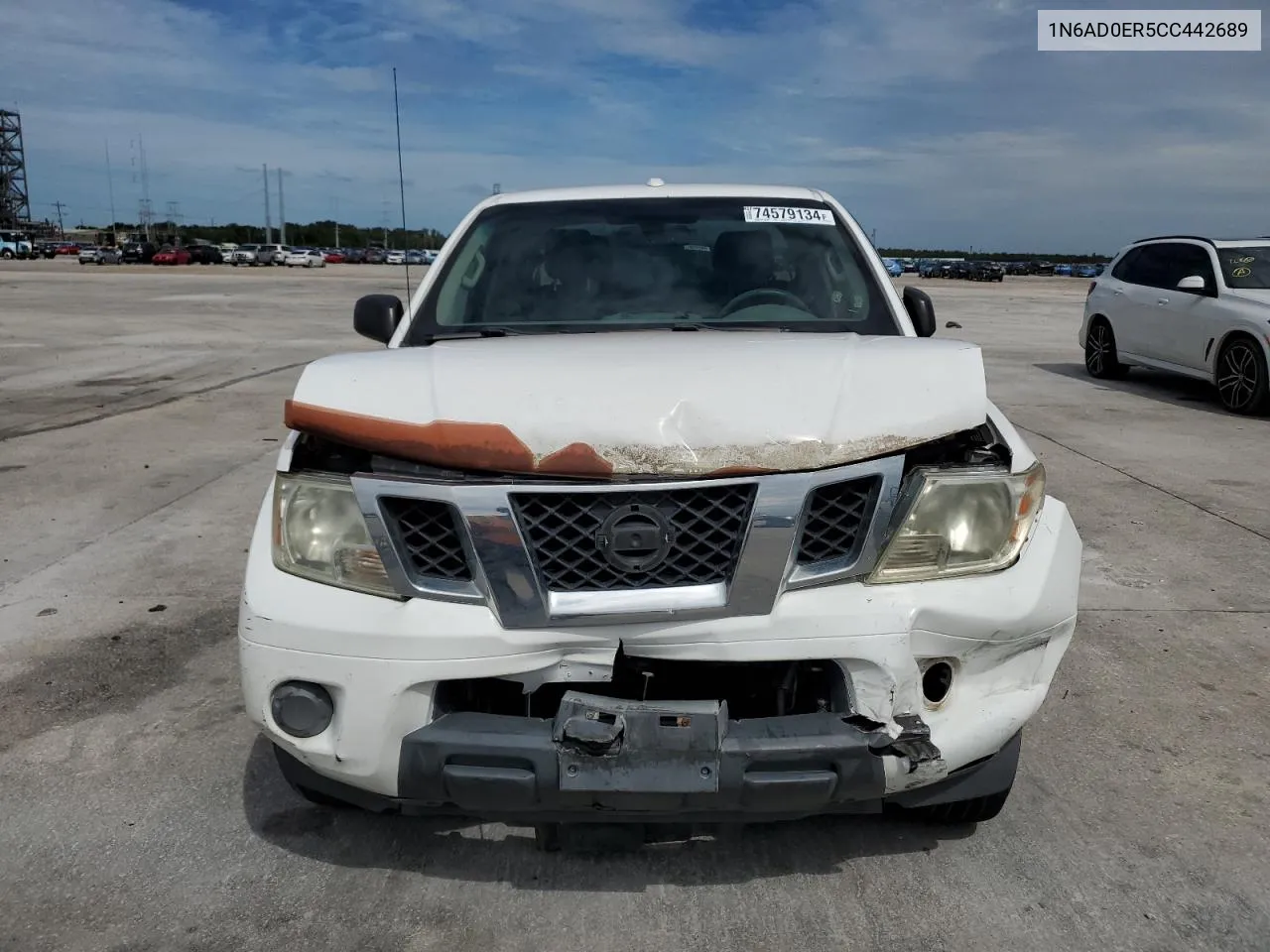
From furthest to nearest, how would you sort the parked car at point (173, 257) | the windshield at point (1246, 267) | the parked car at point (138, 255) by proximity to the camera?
the parked car at point (138, 255)
the parked car at point (173, 257)
the windshield at point (1246, 267)

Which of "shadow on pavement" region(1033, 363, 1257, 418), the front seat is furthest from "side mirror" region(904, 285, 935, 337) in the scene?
"shadow on pavement" region(1033, 363, 1257, 418)

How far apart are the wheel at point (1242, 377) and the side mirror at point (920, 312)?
7.38m

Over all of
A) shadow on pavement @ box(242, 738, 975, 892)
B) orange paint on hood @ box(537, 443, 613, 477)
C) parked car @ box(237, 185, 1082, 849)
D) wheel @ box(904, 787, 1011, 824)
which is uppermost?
orange paint on hood @ box(537, 443, 613, 477)

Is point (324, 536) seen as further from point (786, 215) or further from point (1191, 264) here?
point (1191, 264)

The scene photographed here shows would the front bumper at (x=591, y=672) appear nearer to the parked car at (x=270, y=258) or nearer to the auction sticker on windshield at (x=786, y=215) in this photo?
the auction sticker on windshield at (x=786, y=215)

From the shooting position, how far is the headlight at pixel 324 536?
7.57ft

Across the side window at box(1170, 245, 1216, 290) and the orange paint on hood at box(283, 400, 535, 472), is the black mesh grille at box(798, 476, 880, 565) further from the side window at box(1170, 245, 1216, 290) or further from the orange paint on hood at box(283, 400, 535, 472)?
the side window at box(1170, 245, 1216, 290)

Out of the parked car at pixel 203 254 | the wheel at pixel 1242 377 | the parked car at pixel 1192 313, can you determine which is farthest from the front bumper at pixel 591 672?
the parked car at pixel 203 254

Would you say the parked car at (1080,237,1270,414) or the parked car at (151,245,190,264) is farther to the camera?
the parked car at (151,245,190,264)

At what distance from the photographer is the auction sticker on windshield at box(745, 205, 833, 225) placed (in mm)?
3963

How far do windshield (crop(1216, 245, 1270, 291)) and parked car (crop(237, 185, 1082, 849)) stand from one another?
9.42m

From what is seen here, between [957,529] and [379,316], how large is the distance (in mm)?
2188

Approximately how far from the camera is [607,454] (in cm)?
219

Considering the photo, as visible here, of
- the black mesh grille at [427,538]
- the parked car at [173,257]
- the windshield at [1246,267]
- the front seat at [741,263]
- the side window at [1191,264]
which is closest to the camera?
the black mesh grille at [427,538]
